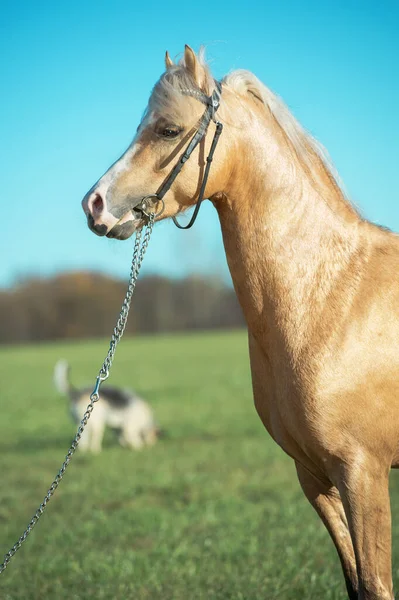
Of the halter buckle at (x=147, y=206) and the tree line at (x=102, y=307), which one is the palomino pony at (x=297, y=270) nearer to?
the halter buckle at (x=147, y=206)

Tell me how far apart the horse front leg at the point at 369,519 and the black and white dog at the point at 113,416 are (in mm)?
10584

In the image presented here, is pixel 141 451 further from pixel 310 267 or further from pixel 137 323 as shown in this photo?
pixel 137 323

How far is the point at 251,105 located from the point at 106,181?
2.72 ft

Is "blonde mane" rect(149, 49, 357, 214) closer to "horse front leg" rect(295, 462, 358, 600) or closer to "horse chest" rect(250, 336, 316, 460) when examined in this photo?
"horse chest" rect(250, 336, 316, 460)

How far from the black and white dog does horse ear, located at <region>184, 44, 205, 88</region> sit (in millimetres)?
10745

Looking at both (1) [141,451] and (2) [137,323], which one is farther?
(2) [137,323]

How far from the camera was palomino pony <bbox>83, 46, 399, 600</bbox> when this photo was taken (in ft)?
9.86

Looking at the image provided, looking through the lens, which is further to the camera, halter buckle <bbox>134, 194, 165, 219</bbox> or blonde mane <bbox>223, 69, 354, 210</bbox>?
blonde mane <bbox>223, 69, 354, 210</bbox>

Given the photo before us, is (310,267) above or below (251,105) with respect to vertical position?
below

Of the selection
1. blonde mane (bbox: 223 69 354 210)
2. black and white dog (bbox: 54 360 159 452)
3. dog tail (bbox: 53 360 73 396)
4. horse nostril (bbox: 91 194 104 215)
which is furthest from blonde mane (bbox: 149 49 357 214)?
dog tail (bbox: 53 360 73 396)

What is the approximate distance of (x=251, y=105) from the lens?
130 inches

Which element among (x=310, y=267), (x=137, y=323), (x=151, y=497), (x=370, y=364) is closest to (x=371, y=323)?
(x=370, y=364)

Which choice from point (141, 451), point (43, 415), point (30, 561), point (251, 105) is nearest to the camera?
point (251, 105)

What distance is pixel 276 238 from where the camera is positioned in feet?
10.6
